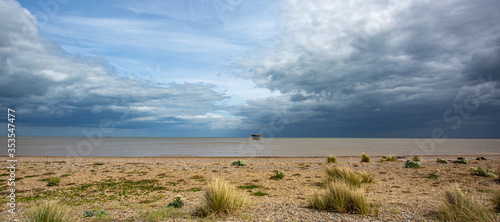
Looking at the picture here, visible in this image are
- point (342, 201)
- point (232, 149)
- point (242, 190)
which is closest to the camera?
point (342, 201)

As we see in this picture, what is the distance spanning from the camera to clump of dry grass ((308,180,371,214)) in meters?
7.58

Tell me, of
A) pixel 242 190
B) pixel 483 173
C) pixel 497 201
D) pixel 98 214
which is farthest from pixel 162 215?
pixel 483 173

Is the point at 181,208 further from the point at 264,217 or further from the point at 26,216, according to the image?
the point at 26,216

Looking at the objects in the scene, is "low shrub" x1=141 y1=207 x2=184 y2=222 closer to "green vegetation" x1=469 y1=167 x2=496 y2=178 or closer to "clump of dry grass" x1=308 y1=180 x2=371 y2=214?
"clump of dry grass" x1=308 y1=180 x2=371 y2=214

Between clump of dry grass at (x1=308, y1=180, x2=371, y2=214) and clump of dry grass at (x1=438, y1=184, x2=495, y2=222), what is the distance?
6.14 feet

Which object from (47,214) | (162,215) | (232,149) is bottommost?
(232,149)

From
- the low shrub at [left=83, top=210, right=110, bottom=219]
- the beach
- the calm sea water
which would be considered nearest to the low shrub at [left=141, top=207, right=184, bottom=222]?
the beach

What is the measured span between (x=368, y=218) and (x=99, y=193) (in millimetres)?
10369

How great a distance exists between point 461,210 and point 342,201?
9.35ft

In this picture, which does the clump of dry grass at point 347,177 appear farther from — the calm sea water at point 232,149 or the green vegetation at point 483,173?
the calm sea water at point 232,149

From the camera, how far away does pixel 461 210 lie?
6578 mm

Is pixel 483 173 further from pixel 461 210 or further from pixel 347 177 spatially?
pixel 461 210

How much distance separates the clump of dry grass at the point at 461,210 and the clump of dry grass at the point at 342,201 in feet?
6.14

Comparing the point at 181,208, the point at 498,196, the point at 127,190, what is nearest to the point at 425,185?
the point at 498,196
